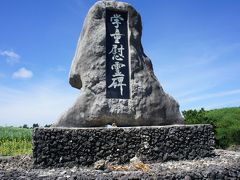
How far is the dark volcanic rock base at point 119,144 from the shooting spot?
5.73m

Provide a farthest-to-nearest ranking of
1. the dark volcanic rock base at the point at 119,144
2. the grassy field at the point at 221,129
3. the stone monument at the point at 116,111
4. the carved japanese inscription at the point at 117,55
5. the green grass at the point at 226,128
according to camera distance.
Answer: the green grass at the point at 226,128
the grassy field at the point at 221,129
the carved japanese inscription at the point at 117,55
the stone monument at the point at 116,111
the dark volcanic rock base at the point at 119,144

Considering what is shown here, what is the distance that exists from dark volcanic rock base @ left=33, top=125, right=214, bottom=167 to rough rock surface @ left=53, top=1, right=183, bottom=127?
16.9 inches

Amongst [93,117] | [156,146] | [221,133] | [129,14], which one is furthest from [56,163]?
[221,133]

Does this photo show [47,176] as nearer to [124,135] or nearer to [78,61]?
[124,135]

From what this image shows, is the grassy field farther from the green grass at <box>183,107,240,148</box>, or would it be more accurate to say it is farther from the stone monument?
the stone monument

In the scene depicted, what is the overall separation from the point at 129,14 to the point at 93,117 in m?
2.32

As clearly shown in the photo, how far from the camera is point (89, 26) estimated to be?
684cm

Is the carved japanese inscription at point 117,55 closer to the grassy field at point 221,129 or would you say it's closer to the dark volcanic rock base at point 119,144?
the dark volcanic rock base at point 119,144

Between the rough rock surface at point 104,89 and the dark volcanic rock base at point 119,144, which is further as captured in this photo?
the rough rock surface at point 104,89

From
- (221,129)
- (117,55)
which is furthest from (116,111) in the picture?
(221,129)

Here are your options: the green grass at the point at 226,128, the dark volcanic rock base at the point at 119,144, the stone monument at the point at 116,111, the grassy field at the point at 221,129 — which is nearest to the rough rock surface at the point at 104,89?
the stone monument at the point at 116,111

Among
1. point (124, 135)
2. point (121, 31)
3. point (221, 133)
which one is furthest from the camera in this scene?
point (221, 133)

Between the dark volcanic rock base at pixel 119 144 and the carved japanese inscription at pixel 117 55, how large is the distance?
89cm

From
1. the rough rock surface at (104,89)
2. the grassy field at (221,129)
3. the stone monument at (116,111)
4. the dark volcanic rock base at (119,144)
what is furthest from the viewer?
the grassy field at (221,129)
